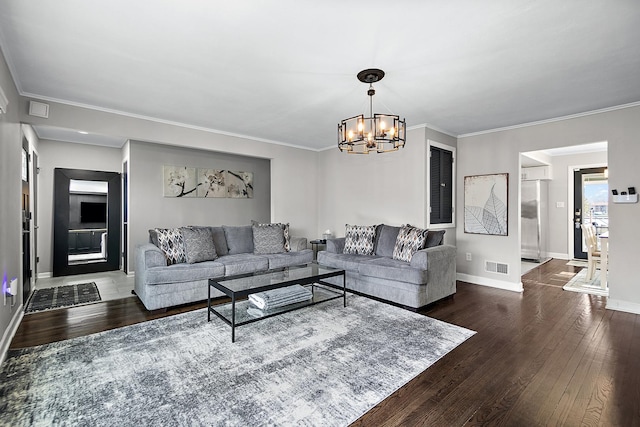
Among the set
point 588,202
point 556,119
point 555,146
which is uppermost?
point 556,119

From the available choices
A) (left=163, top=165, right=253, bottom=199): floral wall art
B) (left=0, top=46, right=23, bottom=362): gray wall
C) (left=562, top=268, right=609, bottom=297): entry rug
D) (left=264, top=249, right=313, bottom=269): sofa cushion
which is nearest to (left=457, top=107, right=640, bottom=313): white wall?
(left=562, top=268, right=609, bottom=297): entry rug

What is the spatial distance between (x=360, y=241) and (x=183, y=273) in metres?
2.52

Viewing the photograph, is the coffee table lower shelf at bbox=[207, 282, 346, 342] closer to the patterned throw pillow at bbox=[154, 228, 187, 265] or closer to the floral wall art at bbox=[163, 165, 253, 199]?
the patterned throw pillow at bbox=[154, 228, 187, 265]

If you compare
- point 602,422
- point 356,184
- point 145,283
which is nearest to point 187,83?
point 145,283

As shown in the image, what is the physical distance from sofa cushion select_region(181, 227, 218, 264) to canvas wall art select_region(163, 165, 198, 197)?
1.70 meters

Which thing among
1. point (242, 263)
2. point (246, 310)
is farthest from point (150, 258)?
point (246, 310)

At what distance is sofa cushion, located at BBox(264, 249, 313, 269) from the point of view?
4.49 metres

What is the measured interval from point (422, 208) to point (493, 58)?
246cm

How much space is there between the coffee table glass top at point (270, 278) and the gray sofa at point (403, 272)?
0.60 m

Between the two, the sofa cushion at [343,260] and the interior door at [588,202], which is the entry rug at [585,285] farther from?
the sofa cushion at [343,260]

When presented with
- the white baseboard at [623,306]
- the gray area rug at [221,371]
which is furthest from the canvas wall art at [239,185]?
the white baseboard at [623,306]

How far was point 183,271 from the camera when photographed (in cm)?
365

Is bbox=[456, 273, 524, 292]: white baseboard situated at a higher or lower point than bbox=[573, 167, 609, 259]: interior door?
lower

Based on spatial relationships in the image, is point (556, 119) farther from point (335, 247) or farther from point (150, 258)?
point (150, 258)
